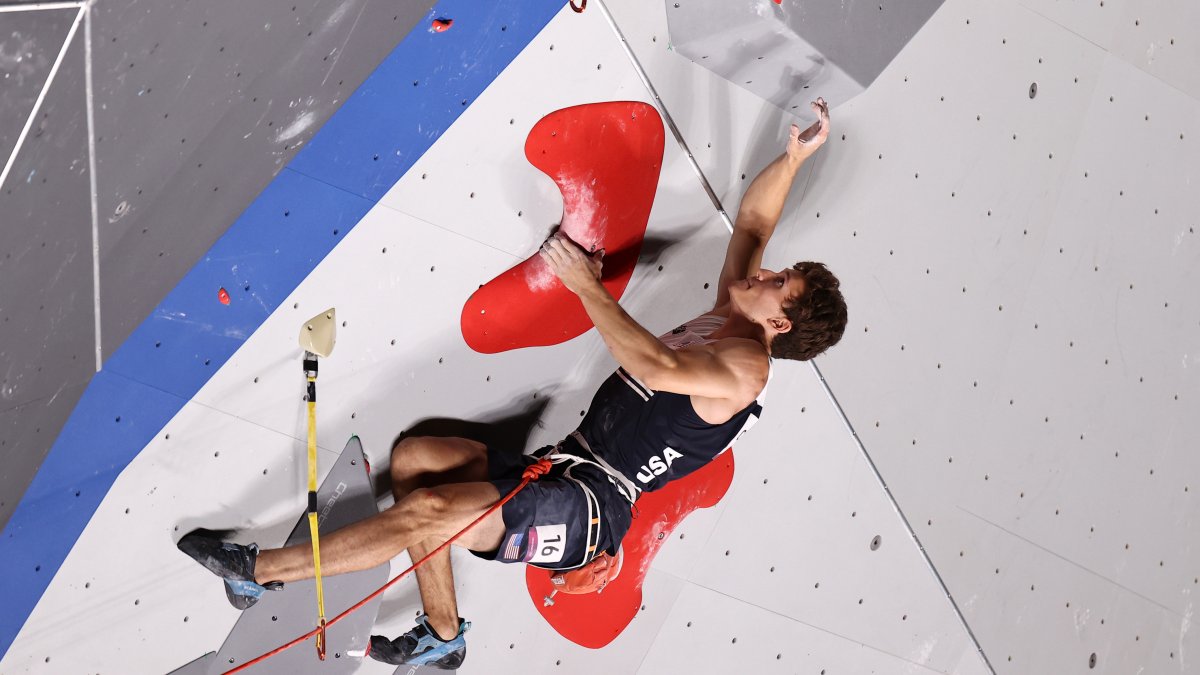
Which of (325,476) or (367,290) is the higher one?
(367,290)

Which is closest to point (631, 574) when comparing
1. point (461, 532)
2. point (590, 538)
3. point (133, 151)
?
point (590, 538)

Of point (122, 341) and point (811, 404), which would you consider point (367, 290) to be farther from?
point (811, 404)

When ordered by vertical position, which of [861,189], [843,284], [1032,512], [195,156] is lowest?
[1032,512]

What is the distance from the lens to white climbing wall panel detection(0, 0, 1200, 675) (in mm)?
2215

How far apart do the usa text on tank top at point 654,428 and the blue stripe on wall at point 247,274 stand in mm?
662

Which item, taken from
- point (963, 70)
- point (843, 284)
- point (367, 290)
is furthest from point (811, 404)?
point (367, 290)

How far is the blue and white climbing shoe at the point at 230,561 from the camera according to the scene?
2.12 meters

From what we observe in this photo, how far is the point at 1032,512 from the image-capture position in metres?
3.08

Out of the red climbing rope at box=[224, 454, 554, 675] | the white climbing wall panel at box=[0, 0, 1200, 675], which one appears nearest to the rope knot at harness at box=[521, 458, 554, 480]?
the red climbing rope at box=[224, 454, 554, 675]

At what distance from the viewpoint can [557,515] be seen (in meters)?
2.18

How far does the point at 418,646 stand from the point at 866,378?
4.32ft

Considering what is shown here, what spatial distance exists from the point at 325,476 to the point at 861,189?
1489 millimetres

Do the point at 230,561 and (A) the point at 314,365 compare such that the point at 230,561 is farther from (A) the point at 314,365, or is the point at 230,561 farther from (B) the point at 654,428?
(B) the point at 654,428

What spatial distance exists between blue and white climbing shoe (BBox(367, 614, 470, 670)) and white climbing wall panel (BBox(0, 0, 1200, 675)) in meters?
0.04
